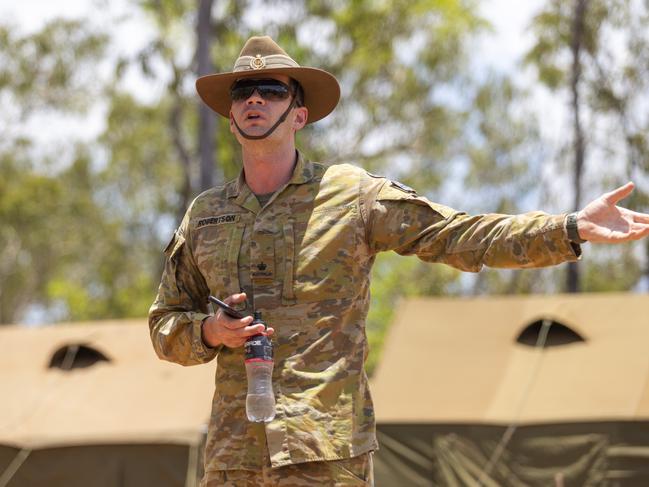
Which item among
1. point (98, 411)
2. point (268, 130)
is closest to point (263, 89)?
point (268, 130)

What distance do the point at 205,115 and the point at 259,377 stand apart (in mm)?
13780

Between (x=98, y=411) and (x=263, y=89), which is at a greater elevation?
(x=263, y=89)

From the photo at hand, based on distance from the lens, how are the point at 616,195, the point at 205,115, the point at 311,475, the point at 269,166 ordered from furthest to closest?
the point at 205,115 → the point at 269,166 → the point at 311,475 → the point at 616,195

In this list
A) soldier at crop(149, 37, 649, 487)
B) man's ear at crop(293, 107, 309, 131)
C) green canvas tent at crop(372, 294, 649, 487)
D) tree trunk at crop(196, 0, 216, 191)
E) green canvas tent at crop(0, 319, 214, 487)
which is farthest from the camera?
tree trunk at crop(196, 0, 216, 191)

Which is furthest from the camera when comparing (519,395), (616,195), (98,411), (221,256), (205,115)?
(205,115)

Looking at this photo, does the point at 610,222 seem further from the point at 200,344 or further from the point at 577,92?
the point at 577,92

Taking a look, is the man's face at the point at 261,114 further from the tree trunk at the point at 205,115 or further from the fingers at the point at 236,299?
the tree trunk at the point at 205,115

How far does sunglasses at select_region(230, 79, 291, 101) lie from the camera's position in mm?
3654

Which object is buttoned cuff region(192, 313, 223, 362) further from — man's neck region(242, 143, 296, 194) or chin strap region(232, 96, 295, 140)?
chin strap region(232, 96, 295, 140)

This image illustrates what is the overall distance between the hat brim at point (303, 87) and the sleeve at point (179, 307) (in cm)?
44

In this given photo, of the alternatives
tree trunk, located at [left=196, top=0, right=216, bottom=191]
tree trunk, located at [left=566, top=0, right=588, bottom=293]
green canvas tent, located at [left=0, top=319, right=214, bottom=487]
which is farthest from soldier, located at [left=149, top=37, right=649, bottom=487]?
tree trunk, located at [left=566, top=0, right=588, bottom=293]

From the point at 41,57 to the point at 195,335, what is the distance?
2353 centimetres

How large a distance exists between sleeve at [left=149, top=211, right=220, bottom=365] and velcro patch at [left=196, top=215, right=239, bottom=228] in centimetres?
8

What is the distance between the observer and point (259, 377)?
3256 mm
